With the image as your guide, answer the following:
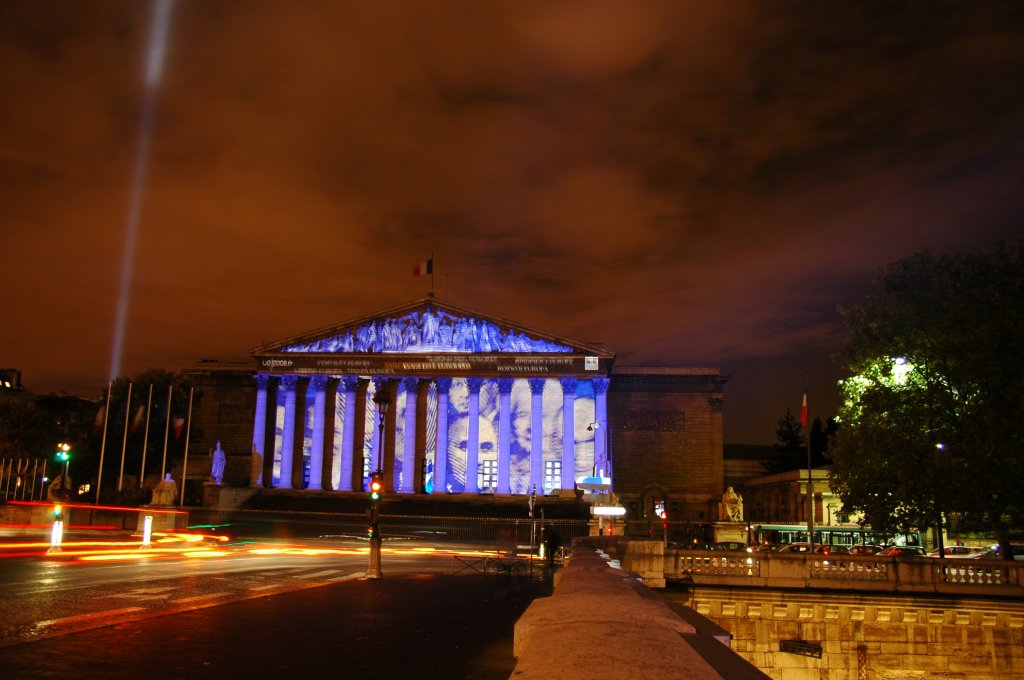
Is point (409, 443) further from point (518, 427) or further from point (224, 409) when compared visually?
point (224, 409)

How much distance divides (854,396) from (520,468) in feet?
119

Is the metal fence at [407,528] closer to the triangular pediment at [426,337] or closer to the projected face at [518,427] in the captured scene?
the projected face at [518,427]

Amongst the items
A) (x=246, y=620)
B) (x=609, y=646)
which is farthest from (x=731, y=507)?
(x=609, y=646)

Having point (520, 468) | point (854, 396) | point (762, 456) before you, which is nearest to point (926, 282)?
point (854, 396)

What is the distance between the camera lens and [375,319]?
216 ft

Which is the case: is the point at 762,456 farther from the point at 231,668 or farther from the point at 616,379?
the point at 231,668

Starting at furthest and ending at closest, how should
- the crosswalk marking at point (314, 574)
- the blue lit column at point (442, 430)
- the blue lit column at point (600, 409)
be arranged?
1. the blue lit column at point (442, 430)
2. the blue lit column at point (600, 409)
3. the crosswalk marking at point (314, 574)

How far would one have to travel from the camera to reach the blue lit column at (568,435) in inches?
2493

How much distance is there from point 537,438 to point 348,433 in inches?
562

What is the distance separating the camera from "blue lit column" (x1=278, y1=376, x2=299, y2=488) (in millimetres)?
64688

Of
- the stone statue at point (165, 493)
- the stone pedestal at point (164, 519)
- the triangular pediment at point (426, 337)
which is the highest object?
the triangular pediment at point (426, 337)

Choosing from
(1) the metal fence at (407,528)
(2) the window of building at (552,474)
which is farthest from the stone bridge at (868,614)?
(2) the window of building at (552,474)

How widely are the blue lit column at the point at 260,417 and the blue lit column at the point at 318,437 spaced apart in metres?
3.56

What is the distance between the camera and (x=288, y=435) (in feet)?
215
